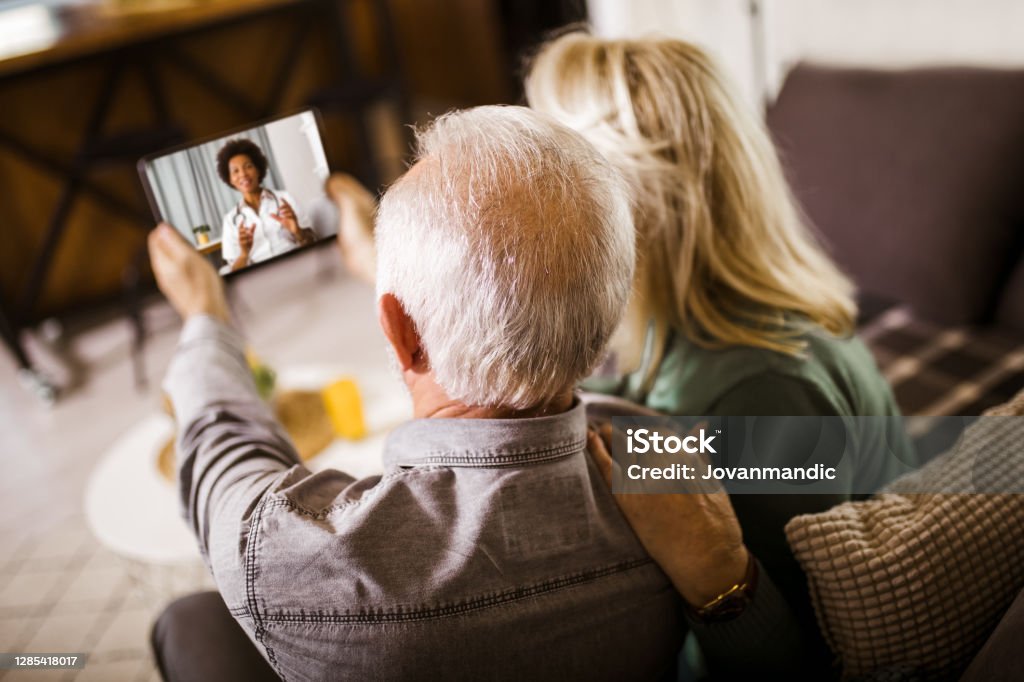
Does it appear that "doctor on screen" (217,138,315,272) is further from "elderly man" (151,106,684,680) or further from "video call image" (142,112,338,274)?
"elderly man" (151,106,684,680)

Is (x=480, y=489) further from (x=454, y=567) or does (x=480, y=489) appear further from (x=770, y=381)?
(x=770, y=381)

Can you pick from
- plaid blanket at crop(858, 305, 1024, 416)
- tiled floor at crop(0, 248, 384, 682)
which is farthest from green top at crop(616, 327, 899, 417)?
tiled floor at crop(0, 248, 384, 682)

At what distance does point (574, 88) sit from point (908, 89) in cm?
84

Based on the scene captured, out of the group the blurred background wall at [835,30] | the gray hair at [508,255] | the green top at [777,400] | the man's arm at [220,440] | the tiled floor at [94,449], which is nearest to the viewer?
the gray hair at [508,255]

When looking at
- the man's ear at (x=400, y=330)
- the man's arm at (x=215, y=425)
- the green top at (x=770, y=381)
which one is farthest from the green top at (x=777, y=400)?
the man's arm at (x=215, y=425)

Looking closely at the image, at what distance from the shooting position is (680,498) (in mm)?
711

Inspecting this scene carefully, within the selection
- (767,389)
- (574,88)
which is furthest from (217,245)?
(767,389)

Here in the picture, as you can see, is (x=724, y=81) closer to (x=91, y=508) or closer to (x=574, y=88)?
(x=574, y=88)

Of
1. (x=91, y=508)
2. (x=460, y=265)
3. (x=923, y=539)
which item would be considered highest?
(x=460, y=265)

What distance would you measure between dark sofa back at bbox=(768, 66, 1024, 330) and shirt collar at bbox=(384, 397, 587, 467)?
39.6 inches

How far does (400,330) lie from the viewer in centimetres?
70

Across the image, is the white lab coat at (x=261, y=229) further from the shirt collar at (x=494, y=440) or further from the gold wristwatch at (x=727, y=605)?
the gold wristwatch at (x=727, y=605)

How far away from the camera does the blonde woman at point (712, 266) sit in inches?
34.6

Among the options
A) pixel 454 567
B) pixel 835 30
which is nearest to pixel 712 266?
pixel 454 567
